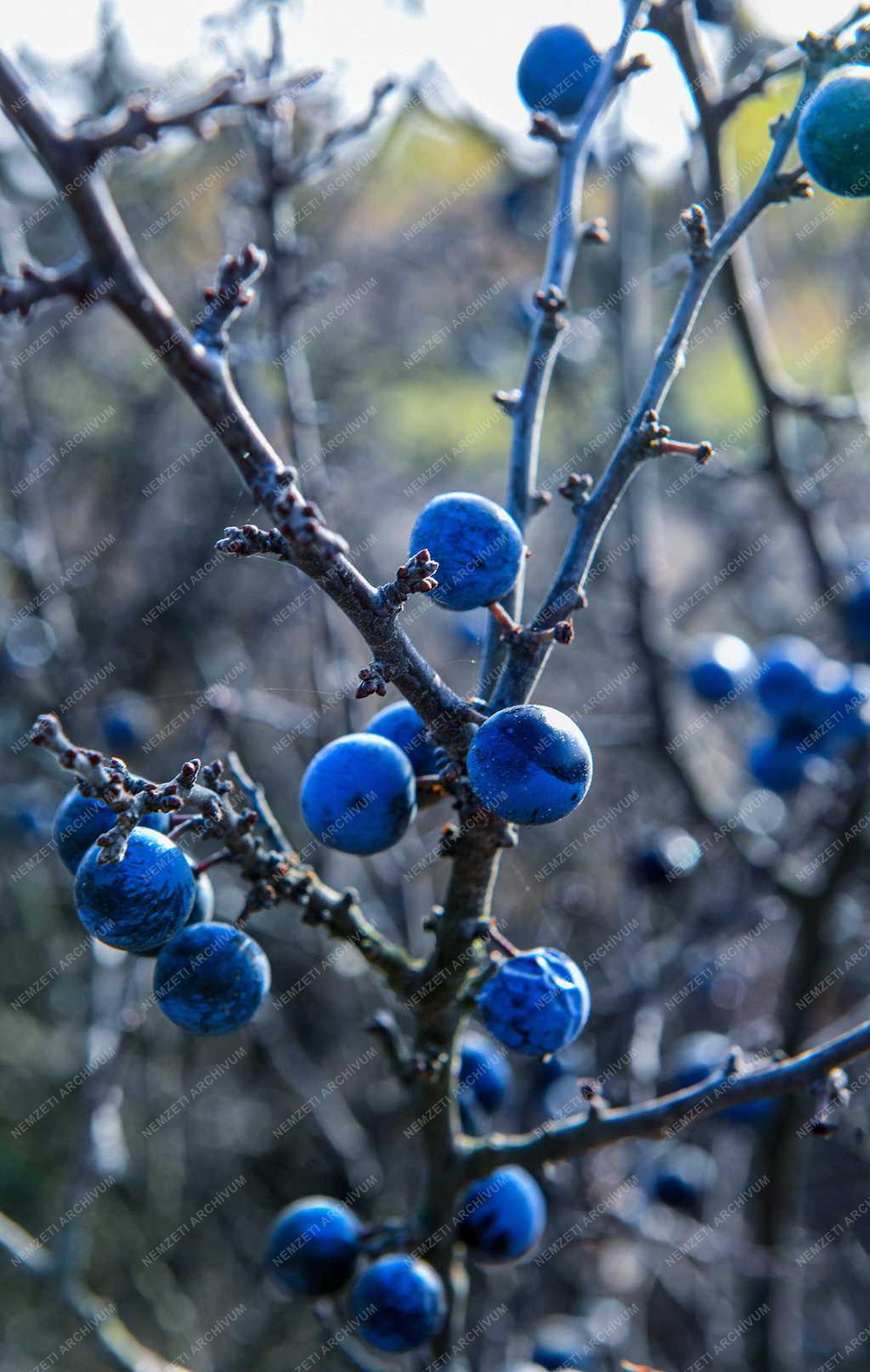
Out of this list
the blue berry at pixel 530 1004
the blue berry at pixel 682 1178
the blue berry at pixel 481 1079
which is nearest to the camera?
the blue berry at pixel 530 1004

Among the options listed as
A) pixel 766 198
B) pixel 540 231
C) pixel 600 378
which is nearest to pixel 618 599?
pixel 600 378

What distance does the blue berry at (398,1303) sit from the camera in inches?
83.3

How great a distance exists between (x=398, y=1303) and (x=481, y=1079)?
1.73 ft

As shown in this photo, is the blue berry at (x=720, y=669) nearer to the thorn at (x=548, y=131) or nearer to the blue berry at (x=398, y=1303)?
the thorn at (x=548, y=131)

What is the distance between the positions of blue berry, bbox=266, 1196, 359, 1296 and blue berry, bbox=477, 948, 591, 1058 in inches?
34.5

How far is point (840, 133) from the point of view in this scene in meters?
1.69

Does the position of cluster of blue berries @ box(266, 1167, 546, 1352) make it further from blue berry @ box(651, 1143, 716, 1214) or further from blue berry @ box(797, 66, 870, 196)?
blue berry @ box(797, 66, 870, 196)

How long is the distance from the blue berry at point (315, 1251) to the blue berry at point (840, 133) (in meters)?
2.26

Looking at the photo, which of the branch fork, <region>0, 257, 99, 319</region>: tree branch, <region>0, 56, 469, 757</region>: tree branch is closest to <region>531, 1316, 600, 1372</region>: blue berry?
<region>0, 56, 469, 757</region>: tree branch

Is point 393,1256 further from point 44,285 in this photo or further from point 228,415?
point 44,285

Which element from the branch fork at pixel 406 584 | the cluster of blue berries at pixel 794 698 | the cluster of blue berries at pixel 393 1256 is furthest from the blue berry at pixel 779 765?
the branch fork at pixel 406 584

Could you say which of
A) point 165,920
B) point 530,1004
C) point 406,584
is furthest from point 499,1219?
point 406,584

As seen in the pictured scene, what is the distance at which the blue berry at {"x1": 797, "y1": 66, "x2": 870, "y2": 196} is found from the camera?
1681mm

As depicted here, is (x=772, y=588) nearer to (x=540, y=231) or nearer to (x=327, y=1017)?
(x=540, y=231)
